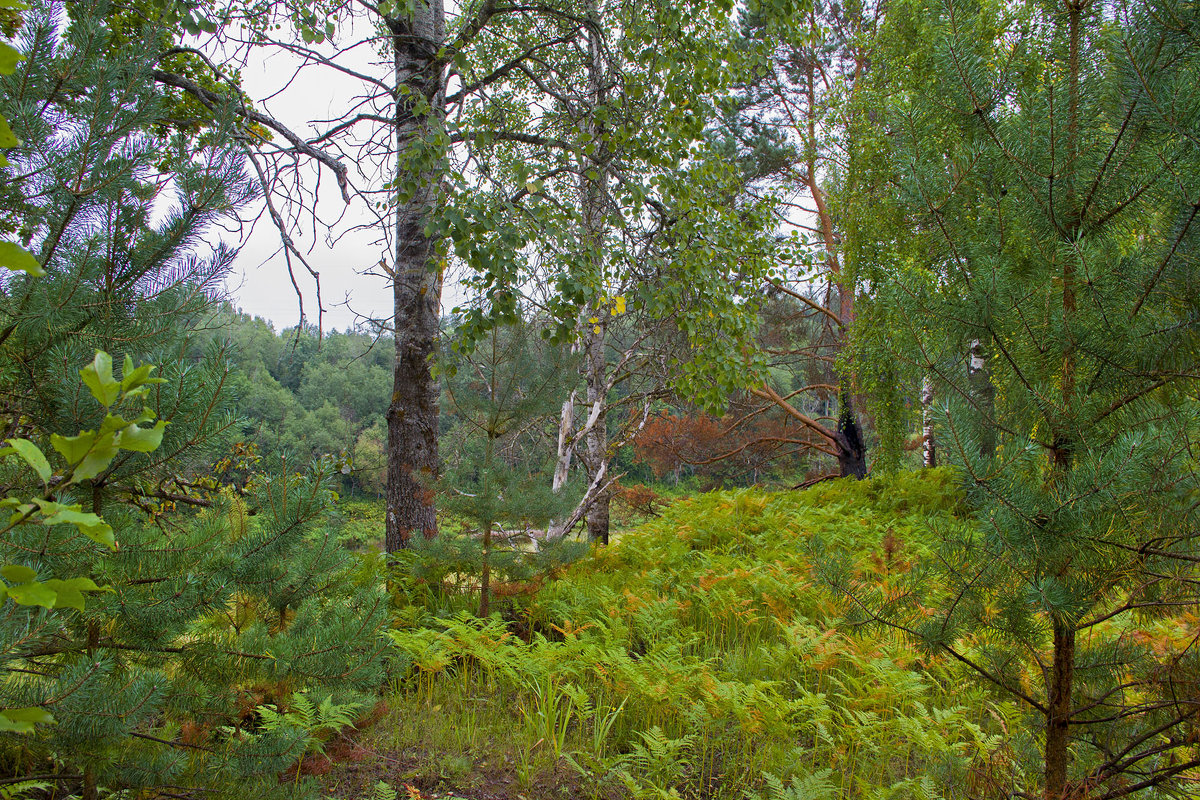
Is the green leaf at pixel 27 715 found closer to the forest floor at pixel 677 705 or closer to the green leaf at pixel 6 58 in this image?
the green leaf at pixel 6 58

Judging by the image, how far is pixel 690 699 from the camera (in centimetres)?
337

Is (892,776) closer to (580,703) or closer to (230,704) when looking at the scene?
(580,703)

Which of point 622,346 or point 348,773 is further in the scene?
point 622,346

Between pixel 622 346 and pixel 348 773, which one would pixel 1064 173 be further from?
pixel 622 346

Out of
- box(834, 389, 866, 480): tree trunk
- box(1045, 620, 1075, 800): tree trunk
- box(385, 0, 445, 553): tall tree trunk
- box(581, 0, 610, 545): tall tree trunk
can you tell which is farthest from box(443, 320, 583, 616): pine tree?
box(834, 389, 866, 480): tree trunk

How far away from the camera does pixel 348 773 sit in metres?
2.95

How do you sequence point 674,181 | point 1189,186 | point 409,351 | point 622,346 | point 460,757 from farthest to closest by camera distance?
point 622,346 < point 409,351 < point 674,181 < point 460,757 < point 1189,186

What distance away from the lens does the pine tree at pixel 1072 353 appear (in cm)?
184

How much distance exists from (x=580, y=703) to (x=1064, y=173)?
283cm

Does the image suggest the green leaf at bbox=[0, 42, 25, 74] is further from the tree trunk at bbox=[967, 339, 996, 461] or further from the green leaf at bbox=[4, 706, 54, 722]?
the tree trunk at bbox=[967, 339, 996, 461]

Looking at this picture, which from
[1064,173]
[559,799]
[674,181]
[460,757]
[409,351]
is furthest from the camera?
[409,351]

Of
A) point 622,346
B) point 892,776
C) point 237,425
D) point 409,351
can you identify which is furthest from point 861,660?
point 622,346

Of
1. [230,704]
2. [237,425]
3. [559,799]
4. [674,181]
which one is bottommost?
[559,799]

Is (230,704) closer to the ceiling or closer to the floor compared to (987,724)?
closer to the ceiling
